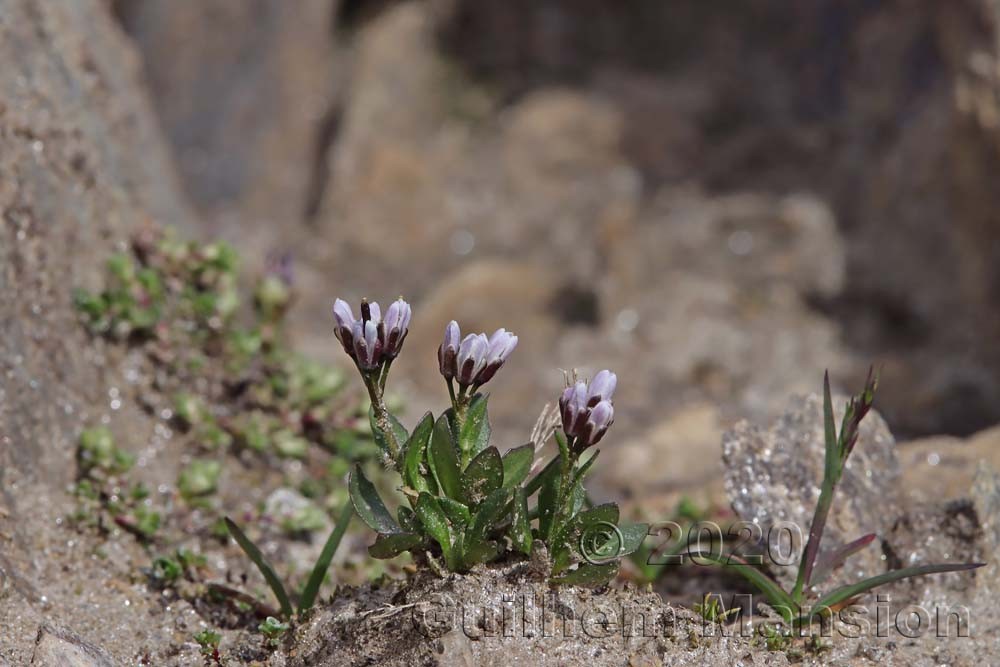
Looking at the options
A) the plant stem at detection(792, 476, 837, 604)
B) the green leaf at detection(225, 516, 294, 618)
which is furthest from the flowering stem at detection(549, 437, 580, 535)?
the green leaf at detection(225, 516, 294, 618)

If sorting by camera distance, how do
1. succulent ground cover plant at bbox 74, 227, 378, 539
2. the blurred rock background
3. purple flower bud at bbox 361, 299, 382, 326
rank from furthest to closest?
the blurred rock background
succulent ground cover plant at bbox 74, 227, 378, 539
purple flower bud at bbox 361, 299, 382, 326

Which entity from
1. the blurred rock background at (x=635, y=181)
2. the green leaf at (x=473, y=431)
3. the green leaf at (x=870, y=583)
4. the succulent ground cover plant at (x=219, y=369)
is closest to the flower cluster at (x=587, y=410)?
the green leaf at (x=473, y=431)

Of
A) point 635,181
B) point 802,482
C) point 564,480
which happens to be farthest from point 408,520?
point 635,181

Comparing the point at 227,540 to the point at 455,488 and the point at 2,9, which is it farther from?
the point at 2,9

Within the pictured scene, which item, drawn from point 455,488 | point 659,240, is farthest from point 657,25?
point 455,488

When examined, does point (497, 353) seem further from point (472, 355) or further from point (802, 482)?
point (802, 482)

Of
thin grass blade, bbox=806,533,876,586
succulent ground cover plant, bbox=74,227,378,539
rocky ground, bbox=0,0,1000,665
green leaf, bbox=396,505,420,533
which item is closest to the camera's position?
green leaf, bbox=396,505,420,533

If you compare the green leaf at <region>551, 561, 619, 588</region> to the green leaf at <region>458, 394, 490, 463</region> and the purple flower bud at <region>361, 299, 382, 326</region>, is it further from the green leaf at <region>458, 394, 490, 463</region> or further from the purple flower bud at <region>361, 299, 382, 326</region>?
the purple flower bud at <region>361, 299, 382, 326</region>

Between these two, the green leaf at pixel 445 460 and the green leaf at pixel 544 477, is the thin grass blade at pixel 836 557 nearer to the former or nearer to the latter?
the green leaf at pixel 544 477
